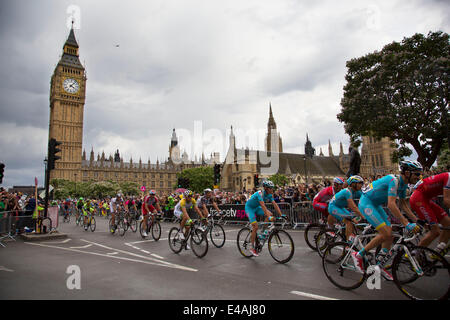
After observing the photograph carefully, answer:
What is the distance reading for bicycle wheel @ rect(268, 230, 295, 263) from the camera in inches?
254

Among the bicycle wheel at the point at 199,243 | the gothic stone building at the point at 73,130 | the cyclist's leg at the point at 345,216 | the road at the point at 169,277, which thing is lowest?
the road at the point at 169,277

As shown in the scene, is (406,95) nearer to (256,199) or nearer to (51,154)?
(256,199)

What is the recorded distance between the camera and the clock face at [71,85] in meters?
112

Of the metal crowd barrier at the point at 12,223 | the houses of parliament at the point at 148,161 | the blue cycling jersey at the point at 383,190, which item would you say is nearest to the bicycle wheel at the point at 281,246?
the blue cycling jersey at the point at 383,190

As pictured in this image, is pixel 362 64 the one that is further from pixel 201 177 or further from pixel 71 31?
pixel 71 31

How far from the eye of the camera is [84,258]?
7730 mm

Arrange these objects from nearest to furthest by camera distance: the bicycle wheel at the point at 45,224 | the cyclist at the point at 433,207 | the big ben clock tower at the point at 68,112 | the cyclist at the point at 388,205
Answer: the cyclist at the point at 388,205
the cyclist at the point at 433,207
the bicycle wheel at the point at 45,224
the big ben clock tower at the point at 68,112

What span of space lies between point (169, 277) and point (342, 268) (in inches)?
127

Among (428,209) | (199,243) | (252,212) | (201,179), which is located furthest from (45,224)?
(201,179)

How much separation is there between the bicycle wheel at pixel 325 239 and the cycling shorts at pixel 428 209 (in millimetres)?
2093

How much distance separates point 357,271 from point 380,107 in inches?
738

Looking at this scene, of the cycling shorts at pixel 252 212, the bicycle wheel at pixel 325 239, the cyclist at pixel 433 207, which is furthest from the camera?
the cycling shorts at pixel 252 212

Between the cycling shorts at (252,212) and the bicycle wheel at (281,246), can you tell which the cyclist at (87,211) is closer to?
the cycling shorts at (252,212)

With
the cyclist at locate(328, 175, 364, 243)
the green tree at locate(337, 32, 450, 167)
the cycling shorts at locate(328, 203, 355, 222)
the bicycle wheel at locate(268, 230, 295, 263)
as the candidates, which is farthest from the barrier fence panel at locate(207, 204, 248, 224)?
the green tree at locate(337, 32, 450, 167)
